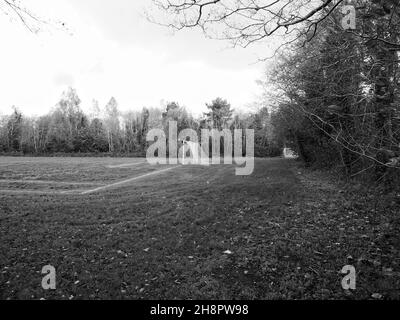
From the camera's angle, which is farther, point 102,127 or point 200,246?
point 102,127

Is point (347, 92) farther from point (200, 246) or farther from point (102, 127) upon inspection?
point (102, 127)

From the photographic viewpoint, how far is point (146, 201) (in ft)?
30.7

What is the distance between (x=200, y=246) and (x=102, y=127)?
52910mm

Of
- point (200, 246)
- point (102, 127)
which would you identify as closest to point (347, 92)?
point (200, 246)

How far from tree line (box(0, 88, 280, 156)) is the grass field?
39070 millimetres

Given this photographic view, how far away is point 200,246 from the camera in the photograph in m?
5.55

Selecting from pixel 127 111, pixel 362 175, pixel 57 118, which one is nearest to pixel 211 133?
pixel 127 111

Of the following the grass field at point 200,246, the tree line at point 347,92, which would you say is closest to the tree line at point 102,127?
the tree line at point 347,92

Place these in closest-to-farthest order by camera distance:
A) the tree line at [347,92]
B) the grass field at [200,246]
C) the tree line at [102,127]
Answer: the grass field at [200,246], the tree line at [347,92], the tree line at [102,127]

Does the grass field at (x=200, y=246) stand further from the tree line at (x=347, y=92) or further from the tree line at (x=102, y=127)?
the tree line at (x=102, y=127)

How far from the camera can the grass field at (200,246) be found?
405cm

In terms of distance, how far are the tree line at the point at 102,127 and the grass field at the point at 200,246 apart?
39070 millimetres

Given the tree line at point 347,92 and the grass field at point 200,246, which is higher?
the tree line at point 347,92
